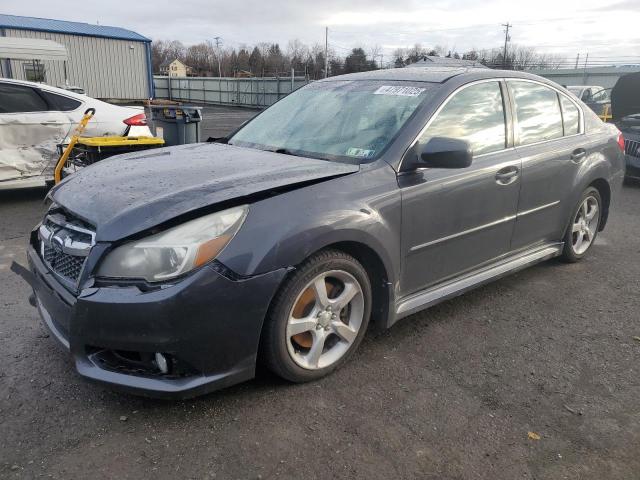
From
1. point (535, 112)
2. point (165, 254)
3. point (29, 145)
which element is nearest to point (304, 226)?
point (165, 254)

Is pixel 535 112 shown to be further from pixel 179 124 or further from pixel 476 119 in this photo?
pixel 179 124

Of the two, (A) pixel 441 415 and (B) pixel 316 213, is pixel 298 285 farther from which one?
(A) pixel 441 415

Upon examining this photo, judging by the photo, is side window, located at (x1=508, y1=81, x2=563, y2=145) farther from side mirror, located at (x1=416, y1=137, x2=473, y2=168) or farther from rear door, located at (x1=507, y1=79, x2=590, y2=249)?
side mirror, located at (x1=416, y1=137, x2=473, y2=168)

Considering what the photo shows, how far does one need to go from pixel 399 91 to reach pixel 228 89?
32378 mm

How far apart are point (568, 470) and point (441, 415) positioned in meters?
0.59

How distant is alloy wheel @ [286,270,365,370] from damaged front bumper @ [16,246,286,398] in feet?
0.87

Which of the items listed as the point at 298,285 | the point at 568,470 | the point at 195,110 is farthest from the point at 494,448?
the point at 195,110

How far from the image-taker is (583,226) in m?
4.84

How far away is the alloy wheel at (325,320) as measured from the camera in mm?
2764

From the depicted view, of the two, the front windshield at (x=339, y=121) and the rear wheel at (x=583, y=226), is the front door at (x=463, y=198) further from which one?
the rear wheel at (x=583, y=226)

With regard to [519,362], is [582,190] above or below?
above

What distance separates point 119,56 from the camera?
28422 millimetres

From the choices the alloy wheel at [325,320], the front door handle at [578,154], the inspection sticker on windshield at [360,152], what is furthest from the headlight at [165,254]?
the front door handle at [578,154]

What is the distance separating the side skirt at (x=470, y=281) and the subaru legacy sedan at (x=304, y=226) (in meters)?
0.01
